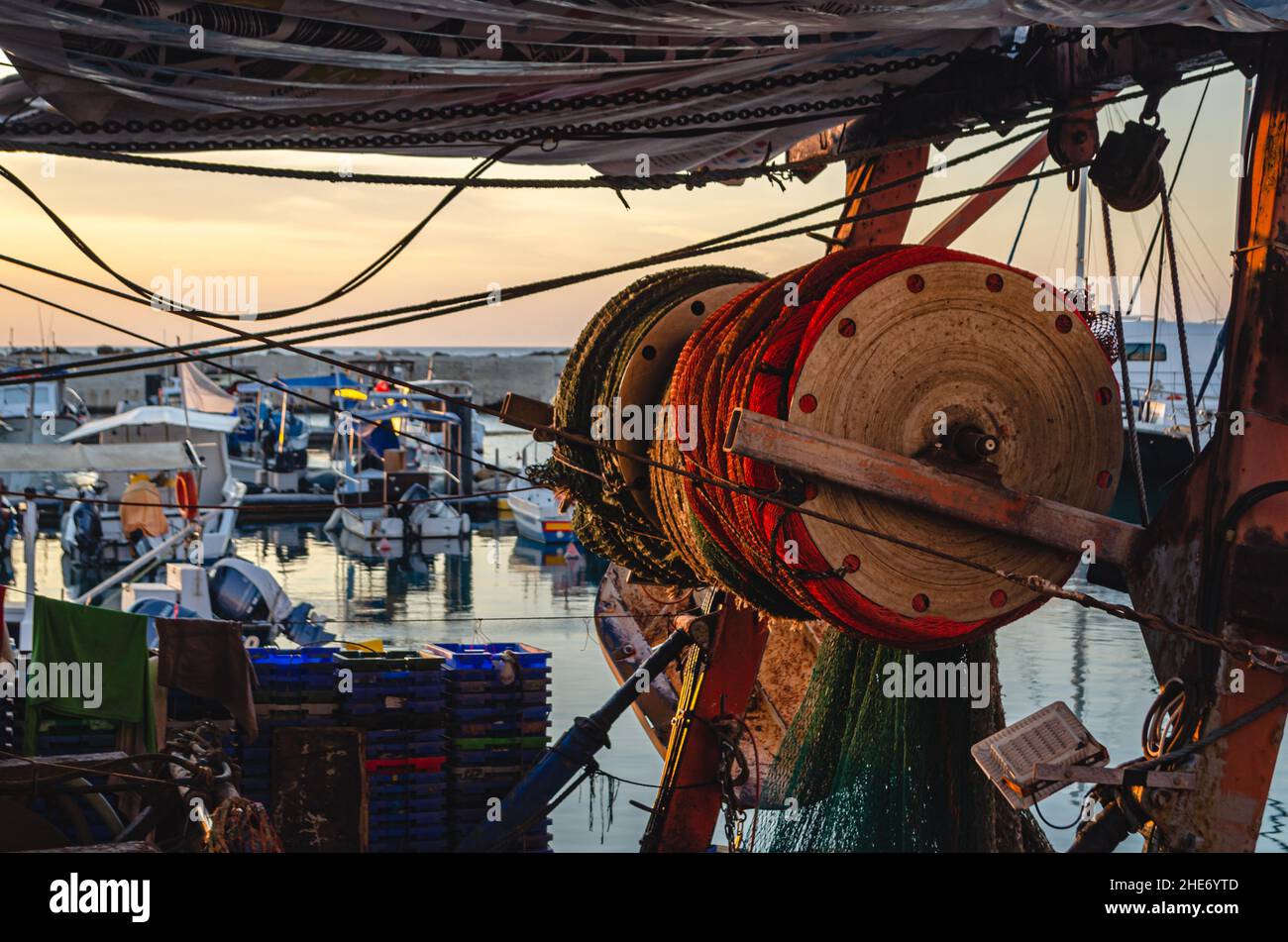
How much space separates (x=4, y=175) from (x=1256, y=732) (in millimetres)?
5286

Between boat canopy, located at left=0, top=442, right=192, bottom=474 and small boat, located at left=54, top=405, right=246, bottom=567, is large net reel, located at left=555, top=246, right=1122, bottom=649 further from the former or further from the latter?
boat canopy, located at left=0, top=442, right=192, bottom=474

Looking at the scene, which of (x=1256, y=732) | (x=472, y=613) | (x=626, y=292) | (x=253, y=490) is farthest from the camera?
(x=253, y=490)

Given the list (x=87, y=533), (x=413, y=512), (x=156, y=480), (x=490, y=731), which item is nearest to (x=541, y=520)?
(x=413, y=512)

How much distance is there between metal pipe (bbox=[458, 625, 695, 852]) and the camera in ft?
33.0

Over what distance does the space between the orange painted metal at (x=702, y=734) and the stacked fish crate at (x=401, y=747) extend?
486cm

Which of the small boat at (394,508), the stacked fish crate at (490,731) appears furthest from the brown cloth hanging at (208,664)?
the small boat at (394,508)

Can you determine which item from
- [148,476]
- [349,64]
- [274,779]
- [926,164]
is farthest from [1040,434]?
[148,476]

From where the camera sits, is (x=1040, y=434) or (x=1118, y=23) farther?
(x=1040, y=434)

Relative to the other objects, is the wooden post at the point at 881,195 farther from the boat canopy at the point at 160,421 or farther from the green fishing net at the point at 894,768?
the boat canopy at the point at 160,421

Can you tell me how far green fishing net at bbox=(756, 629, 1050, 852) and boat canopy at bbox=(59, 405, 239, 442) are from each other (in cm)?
4078

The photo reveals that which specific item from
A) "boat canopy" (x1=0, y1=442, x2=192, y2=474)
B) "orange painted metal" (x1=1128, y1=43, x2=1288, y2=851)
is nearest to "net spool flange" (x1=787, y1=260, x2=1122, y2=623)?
"orange painted metal" (x1=1128, y1=43, x2=1288, y2=851)

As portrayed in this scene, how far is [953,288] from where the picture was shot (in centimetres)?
575

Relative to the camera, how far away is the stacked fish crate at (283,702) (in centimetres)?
1271

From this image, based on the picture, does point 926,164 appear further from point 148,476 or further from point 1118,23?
point 148,476
